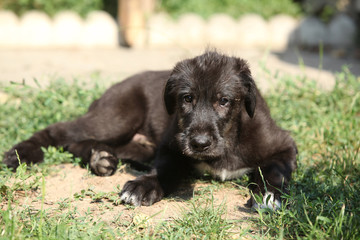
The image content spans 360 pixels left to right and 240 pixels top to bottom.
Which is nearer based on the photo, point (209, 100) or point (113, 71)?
point (209, 100)

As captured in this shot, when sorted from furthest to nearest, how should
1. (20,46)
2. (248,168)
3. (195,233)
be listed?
(20,46), (248,168), (195,233)

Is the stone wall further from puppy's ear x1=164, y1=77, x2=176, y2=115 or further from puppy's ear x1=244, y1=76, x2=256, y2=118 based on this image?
puppy's ear x1=244, y1=76, x2=256, y2=118

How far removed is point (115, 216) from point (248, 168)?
4.44ft

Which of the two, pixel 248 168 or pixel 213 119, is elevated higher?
pixel 213 119

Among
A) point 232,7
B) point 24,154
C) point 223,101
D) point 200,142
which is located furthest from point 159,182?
point 232,7

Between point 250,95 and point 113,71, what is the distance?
4097 mm

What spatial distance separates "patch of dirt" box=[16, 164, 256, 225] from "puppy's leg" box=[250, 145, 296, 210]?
15cm

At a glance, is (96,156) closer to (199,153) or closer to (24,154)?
(24,154)

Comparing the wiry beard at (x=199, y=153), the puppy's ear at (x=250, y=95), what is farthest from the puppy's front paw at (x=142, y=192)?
the puppy's ear at (x=250, y=95)

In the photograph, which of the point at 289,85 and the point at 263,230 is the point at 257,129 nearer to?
the point at 263,230

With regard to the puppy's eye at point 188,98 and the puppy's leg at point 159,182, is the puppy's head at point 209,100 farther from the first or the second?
the puppy's leg at point 159,182

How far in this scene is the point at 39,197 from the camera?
3301mm

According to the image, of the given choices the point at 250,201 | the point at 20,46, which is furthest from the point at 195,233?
the point at 20,46

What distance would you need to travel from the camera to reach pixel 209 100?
3510mm
